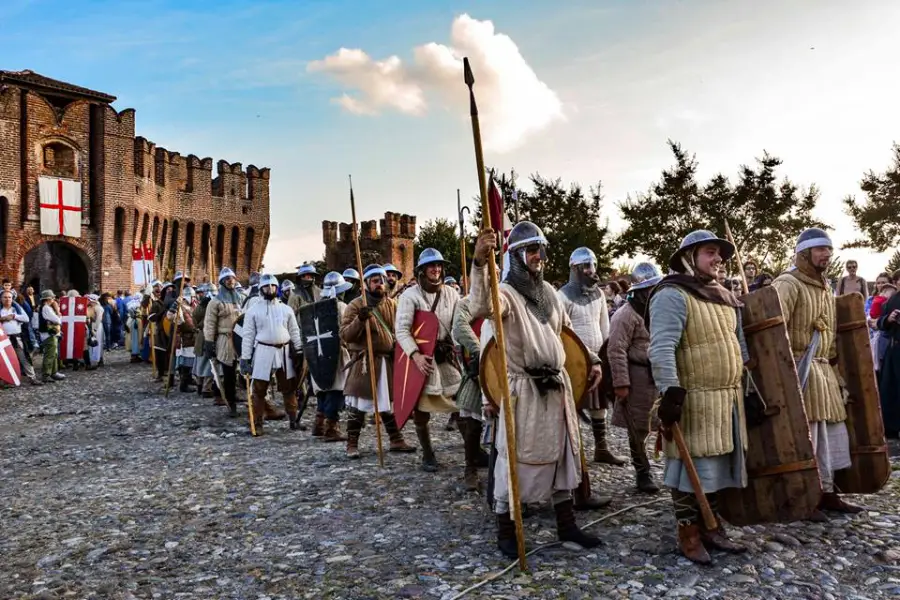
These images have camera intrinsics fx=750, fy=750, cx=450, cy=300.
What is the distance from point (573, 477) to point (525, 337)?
82 centimetres

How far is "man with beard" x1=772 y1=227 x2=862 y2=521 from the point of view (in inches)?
180

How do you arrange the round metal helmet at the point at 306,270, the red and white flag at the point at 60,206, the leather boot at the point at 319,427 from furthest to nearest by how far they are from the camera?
the red and white flag at the point at 60,206 < the round metal helmet at the point at 306,270 < the leather boot at the point at 319,427

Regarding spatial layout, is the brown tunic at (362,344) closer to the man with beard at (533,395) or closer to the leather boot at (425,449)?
the leather boot at (425,449)

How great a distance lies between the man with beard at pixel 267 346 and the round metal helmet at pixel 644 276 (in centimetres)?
445

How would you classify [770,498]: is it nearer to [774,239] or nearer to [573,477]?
[573,477]

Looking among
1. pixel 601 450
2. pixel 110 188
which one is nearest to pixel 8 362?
pixel 601 450

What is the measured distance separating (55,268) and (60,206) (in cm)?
513

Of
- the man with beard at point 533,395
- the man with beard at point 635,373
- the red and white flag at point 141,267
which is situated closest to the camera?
the man with beard at point 533,395

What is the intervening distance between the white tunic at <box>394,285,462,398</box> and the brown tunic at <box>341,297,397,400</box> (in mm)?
881

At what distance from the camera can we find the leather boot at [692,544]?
3.90 m

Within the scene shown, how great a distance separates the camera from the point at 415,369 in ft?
20.6

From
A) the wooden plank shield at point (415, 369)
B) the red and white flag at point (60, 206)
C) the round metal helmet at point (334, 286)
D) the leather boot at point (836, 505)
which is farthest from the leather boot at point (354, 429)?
the red and white flag at point (60, 206)

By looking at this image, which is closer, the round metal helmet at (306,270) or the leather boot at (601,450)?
the leather boot at (601,450)

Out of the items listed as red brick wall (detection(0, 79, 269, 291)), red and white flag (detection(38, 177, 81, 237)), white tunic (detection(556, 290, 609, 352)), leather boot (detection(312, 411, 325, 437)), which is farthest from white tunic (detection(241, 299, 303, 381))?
red and white flag (detection(38, 177, 81, 237))
